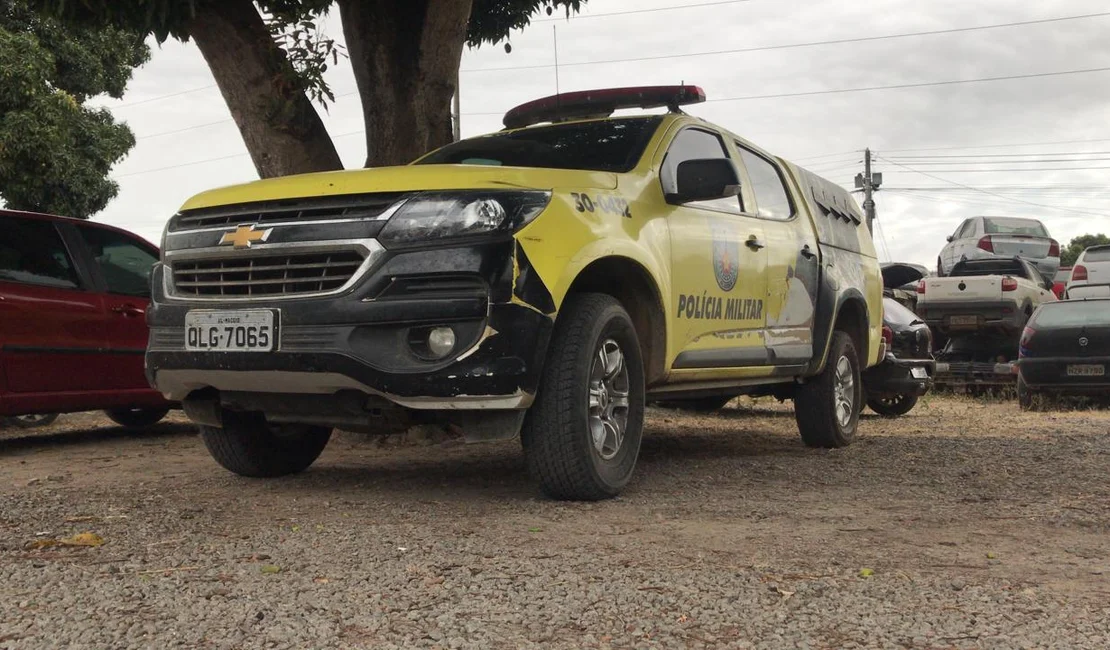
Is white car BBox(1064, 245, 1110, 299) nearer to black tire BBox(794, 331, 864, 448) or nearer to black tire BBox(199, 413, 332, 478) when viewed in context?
black tire BBox(794, 331, 864, 448)

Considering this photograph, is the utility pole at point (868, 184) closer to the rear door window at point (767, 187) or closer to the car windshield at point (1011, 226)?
the car windshield at point (1011, 226)

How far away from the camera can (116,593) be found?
3.24m

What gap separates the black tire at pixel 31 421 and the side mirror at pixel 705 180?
6102mm

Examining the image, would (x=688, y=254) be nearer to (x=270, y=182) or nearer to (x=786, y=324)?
(x=786, y=324)

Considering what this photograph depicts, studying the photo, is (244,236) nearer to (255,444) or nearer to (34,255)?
(255,444)

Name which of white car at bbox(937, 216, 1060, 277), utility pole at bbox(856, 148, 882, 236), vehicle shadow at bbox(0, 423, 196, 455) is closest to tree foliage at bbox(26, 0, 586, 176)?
vehicle shadow at bbox(0, 423, 196, 455)

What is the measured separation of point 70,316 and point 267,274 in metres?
3.38

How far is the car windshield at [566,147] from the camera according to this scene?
18.0 feet

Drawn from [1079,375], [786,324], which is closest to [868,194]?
[1079,375]

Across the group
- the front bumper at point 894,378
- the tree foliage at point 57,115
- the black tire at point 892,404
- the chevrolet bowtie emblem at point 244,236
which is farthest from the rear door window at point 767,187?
the tree foliage at point 57,115

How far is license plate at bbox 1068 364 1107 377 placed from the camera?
502 inches

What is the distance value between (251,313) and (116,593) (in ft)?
4.84

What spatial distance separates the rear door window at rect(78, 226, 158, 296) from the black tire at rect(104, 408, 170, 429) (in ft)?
4.03

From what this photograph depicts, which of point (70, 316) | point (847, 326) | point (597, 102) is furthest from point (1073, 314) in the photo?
point (70, 316)
